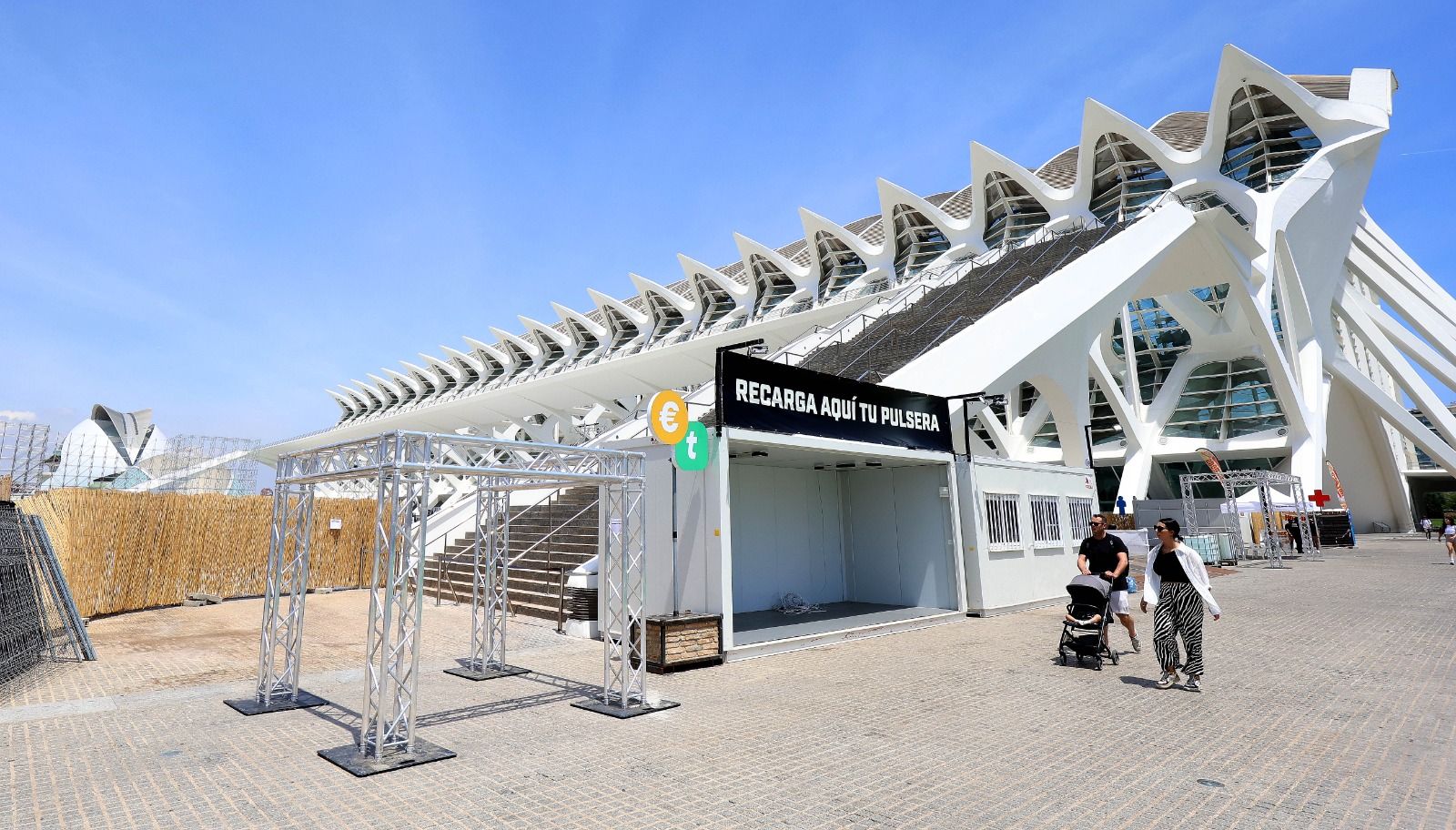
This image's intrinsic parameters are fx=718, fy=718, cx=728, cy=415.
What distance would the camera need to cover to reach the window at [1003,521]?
1262 centimetres

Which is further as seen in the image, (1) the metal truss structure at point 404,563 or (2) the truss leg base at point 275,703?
(2) the truss leg base at point 275,703

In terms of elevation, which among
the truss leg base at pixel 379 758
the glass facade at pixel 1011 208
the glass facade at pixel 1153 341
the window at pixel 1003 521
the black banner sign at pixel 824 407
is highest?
the glass facade at pixel 1011 208

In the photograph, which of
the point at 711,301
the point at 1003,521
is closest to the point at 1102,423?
the point at 711,301

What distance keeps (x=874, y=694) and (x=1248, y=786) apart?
10.3 feet

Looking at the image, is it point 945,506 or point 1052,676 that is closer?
point 1052,676

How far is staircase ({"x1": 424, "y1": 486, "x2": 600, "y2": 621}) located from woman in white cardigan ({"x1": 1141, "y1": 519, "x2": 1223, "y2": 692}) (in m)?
8.54

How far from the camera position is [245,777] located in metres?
4.76

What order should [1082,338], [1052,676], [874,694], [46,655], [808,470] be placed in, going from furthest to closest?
1. [1082,338]
2. [808,470]
3. [46,655]
4. [1052,676]
5. [874,694]

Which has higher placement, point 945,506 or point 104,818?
point 945,506

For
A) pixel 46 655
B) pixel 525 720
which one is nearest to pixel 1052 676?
pixel 525 720

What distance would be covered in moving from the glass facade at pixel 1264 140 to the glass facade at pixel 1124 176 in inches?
122

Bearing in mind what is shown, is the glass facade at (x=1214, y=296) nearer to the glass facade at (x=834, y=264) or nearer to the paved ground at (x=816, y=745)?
the glass facade at (x=834, y=264)

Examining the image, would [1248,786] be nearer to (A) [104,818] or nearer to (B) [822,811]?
(B) [822,811]

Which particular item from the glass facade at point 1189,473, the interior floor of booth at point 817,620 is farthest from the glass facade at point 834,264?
the interior floor of booth at point 817,620
